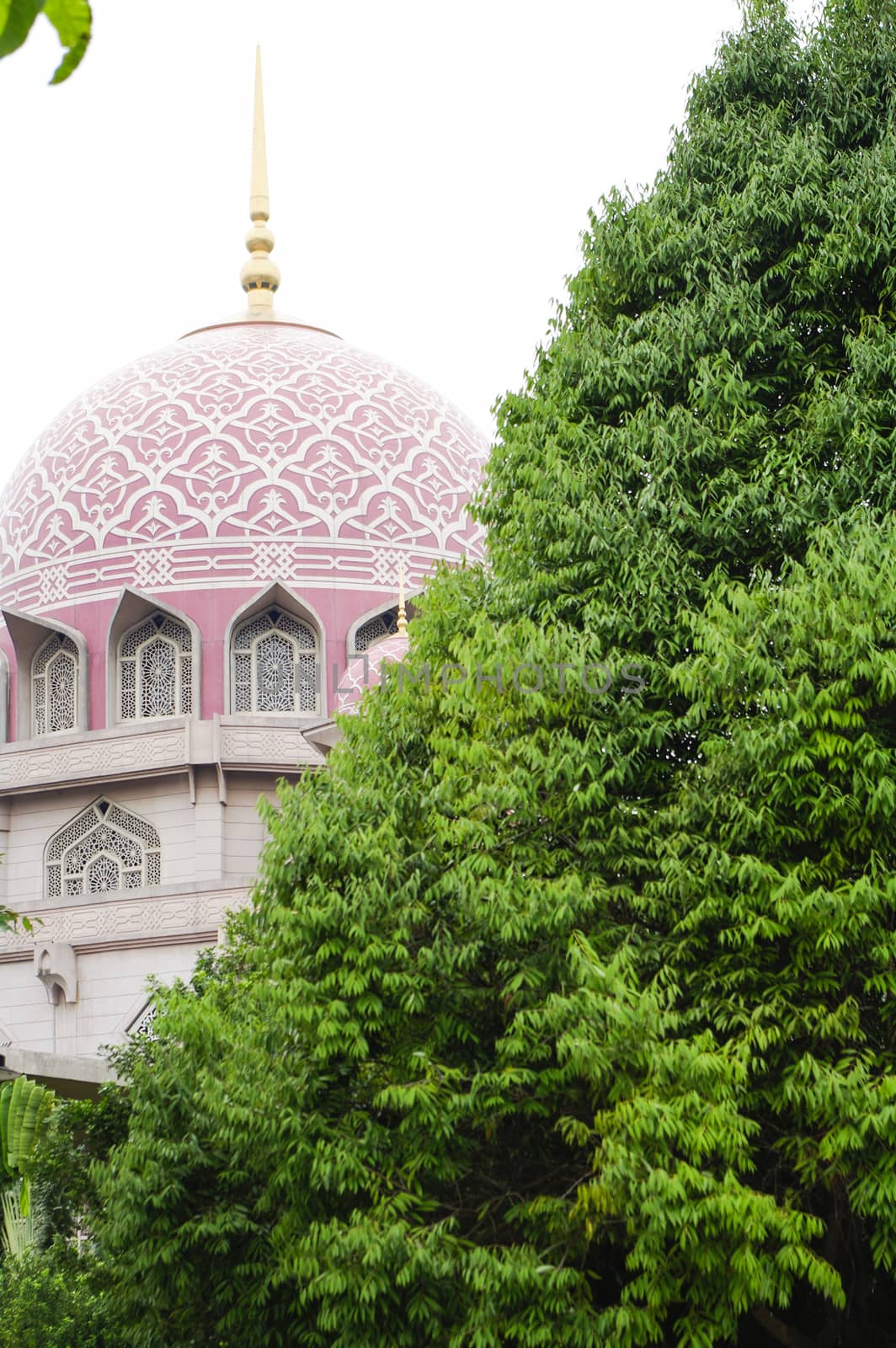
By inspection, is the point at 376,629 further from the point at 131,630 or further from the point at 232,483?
the point at 131,630

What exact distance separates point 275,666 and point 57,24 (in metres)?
20.8

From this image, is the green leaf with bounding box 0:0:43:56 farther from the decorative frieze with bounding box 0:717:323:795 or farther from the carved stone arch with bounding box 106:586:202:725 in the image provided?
the carved stone arch with bounding box 106:586:202:725

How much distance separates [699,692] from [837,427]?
172cm

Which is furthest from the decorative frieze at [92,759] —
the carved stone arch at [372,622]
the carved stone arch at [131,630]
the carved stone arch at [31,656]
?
the carved stone arch at [372,622]

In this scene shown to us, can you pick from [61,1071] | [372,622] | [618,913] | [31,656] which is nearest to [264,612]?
[372,622]

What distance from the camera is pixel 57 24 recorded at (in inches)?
55.0

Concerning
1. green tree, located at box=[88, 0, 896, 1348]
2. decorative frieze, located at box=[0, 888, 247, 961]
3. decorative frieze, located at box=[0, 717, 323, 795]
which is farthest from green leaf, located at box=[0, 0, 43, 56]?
decorative frieze, located at box=[0, 717, 323, 795]

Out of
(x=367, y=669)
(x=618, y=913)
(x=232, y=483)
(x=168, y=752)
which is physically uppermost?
(x=232, y=483)

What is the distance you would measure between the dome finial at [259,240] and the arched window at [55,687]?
21.4 ft

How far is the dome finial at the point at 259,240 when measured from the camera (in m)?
26.2

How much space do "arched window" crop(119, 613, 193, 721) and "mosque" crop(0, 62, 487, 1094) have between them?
0.03 meters

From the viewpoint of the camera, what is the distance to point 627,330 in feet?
31.4

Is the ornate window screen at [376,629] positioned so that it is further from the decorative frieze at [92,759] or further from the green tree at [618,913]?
the green tree at [618,913]

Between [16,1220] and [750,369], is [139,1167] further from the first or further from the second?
[750,369]
